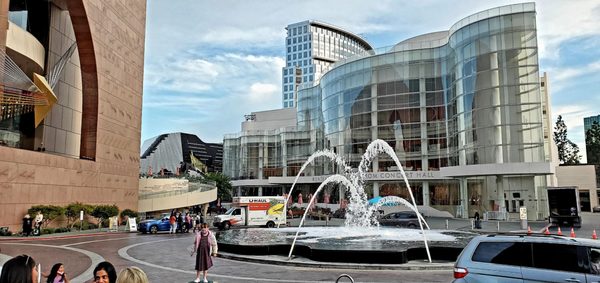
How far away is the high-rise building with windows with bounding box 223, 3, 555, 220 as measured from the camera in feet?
146

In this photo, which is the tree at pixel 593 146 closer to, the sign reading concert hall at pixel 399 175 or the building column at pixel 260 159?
the sign reading concert hall at pixel 399 175

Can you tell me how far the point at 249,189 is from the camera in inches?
3804

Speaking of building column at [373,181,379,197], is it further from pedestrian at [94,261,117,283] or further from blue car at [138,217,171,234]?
pedestrian at [94,261,117,283]

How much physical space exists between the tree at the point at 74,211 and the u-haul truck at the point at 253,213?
10.0 m

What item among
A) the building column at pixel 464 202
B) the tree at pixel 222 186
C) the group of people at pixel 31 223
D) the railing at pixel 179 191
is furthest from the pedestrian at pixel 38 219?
the tree at pixel 222 186

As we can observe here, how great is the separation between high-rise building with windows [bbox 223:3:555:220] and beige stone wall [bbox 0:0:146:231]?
31022 mm

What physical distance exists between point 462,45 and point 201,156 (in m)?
125

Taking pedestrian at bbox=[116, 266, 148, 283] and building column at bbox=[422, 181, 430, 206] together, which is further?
building column at bbox=[422, 181, 430, 206]

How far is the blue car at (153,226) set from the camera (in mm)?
32969

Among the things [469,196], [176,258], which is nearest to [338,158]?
[469,196]

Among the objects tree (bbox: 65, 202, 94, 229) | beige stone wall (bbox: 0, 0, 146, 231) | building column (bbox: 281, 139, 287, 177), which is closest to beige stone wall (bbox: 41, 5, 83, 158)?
beige stone wall (bbox: 0, 0, 146, 231)

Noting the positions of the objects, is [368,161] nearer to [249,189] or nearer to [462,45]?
[462,45]

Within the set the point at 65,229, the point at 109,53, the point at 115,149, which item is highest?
the point at 109,53

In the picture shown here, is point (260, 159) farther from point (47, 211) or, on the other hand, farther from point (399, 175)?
point (47, 211)
